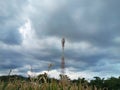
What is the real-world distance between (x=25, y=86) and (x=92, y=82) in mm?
9720

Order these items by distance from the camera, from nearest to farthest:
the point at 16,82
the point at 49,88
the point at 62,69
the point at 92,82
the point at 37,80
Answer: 1. the point at 62,69
2. the point at 49,88
3. the point at 37,80
4. the point at 16,82
5. the point at 92,82

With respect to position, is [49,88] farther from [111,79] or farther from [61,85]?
[111,79]

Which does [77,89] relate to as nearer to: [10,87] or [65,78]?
[65,78]

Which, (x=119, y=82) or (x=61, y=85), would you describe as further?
(x=119, y=82)

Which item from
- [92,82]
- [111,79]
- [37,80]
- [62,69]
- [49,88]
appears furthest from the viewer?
[111,79]

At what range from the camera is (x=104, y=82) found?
53.8 feet

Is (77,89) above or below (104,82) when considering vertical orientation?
below

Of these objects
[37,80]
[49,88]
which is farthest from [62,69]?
[37,80]

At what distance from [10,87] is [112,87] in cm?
1104

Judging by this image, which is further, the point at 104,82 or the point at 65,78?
the point at 104,82

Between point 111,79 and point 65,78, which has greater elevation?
point 111,79

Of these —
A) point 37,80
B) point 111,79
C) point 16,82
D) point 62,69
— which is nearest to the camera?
point 62,69

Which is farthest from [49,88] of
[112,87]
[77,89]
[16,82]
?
[112,87]

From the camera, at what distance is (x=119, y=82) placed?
17.0 m
